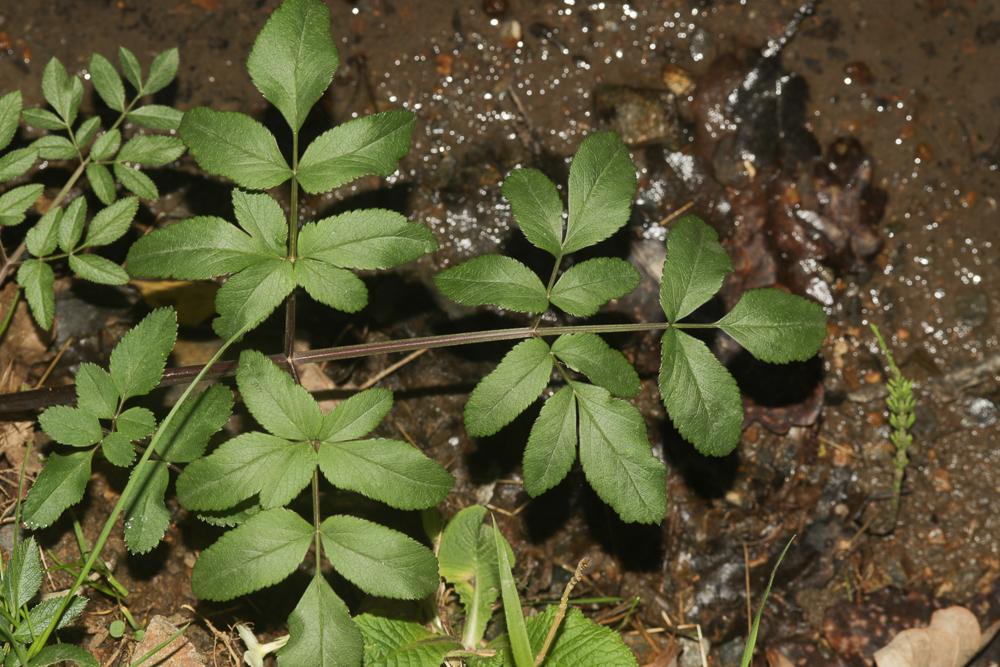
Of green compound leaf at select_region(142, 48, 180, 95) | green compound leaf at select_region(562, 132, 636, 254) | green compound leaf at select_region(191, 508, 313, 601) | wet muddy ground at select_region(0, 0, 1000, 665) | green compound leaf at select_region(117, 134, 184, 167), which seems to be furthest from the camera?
wet muddy ground at select_region(0, 0, 1000, 665)

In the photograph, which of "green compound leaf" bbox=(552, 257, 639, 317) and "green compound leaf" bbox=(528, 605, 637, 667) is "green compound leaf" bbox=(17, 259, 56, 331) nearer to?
"green compound leaf" bbox=(552, 257, 639, 317)

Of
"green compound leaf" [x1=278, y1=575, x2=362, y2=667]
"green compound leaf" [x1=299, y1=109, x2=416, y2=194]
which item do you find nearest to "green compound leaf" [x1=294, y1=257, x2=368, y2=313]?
"green compound leaf" [x1=299, y1=109, x2=416, y2=194]

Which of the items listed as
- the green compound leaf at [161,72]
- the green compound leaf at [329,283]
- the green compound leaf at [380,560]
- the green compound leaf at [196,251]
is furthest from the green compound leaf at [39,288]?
the green compound leaf at [380,560]

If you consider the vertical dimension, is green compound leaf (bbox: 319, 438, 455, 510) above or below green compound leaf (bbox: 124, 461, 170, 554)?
above

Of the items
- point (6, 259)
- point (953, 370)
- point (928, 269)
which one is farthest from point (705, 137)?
point (6, 259)

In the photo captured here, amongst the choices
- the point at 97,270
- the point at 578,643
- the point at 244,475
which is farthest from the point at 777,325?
the point at 97,270

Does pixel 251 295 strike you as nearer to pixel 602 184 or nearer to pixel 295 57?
pixel 295 57

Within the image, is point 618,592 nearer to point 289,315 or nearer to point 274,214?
point 289,315

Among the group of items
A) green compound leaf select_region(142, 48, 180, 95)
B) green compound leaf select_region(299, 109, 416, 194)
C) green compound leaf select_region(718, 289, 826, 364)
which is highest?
green compound leaf select_region(299, 109, 416, 194)
